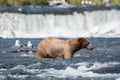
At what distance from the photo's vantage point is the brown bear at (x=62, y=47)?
1078 inches

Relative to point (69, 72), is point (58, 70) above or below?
below

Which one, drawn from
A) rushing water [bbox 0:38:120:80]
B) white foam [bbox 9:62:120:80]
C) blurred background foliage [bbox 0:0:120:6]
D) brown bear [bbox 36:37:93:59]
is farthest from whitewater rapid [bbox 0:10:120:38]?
blurred background foliage [bbox 0:0:120:6]

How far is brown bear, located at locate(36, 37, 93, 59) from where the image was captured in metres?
27.4

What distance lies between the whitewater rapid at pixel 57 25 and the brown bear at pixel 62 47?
3593cm

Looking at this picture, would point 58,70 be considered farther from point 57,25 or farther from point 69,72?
point 57,25

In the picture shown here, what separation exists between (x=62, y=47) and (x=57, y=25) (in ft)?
127

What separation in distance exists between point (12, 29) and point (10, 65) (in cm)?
3949

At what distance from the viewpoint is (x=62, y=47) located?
90.1ft

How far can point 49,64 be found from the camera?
85.1 ft

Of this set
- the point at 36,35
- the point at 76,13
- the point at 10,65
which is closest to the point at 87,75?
the point at 10,65

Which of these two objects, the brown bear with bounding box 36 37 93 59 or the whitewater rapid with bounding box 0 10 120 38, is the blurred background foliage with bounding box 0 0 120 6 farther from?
the brown bear with bounding box 36 37 93 59

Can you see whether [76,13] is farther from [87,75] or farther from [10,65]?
[87,75]

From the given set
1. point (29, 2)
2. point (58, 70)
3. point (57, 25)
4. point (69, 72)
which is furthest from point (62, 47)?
point (29, 2)

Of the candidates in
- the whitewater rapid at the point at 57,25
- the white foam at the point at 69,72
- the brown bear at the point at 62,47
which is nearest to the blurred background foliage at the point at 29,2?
the whitewater rapid at the point at 57,25
